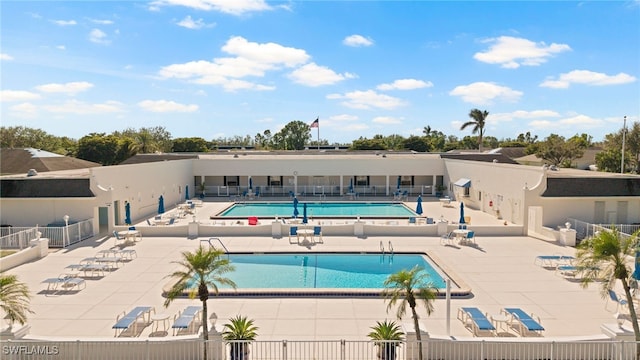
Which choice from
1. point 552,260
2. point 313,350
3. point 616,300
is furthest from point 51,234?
point 616,300

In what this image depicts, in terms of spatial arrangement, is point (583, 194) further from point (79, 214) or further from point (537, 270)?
point (79, 214)

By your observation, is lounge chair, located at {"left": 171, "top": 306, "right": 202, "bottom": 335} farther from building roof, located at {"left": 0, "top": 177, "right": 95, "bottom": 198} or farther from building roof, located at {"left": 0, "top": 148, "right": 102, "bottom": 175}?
building roof, located at {"left": 0, "top": 148, "right": 102, "bottom": 175}

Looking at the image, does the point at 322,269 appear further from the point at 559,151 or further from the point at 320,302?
the point at 559,151

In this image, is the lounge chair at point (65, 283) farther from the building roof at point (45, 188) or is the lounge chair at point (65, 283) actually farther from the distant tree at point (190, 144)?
the distant tree at point (190, 144)

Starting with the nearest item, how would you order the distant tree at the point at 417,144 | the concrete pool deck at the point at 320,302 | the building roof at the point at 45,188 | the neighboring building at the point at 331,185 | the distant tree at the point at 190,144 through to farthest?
the concrete pool deck at the point at 320,302
the building roof at the point at 45,188
the neighboring building at the point at 331,185
the distant tree at the point at 190,144
the distant tree at the point at 417,144

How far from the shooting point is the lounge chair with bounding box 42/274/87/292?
1369 centimetres

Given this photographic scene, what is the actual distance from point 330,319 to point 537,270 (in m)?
8.73

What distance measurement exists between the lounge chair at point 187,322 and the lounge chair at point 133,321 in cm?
76

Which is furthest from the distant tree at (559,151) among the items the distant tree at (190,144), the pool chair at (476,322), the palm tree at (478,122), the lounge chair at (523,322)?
the distant tree at (190,144)

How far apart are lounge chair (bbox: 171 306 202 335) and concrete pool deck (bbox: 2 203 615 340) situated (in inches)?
13.6

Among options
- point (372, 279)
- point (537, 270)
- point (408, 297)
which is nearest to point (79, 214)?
point (372, 279)

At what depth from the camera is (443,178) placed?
125 feet

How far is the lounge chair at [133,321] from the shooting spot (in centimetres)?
1034

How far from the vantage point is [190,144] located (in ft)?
279
